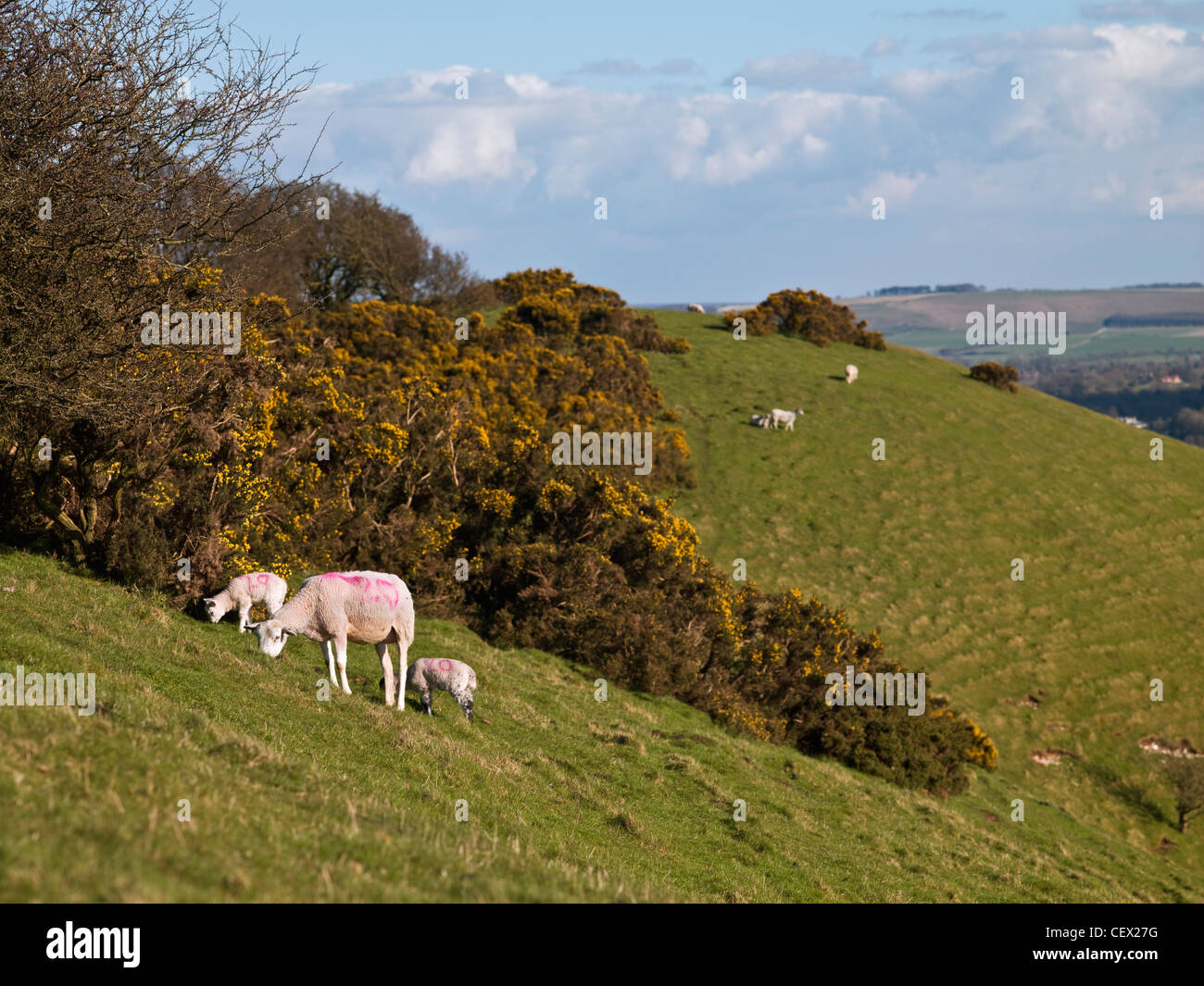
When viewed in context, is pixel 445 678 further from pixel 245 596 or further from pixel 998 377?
pixel 998 377

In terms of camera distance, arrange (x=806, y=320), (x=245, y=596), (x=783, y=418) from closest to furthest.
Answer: (x=245, y=596), (x=783, y=418), (x=806, y=320)

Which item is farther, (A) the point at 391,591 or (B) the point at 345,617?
(A) the point at 391,591

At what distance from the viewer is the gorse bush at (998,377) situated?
250 ft

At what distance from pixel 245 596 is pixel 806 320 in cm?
6781

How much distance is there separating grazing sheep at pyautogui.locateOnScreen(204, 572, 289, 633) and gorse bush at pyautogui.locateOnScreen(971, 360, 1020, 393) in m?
67.7

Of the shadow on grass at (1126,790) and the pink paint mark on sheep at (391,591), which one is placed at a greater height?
the pink paint mark on sheep at (391,591)

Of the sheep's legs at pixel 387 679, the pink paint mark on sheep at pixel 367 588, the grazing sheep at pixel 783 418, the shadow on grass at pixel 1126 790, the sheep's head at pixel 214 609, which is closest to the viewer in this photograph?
the sheep's legs at pixel 387 679

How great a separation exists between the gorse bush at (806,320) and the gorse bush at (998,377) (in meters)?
8.42

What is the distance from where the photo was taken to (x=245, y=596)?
20.3 meters

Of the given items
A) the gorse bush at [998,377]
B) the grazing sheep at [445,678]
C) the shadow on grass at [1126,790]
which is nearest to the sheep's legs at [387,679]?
the grazing sheep at [445,678]

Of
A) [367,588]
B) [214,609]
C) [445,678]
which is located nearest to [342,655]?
[367,588]

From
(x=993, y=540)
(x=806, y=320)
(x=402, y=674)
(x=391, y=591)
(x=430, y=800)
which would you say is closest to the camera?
(x=430, y=800)

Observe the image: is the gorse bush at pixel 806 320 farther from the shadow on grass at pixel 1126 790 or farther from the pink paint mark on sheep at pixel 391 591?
the pink paint mark on sheep at pixel 391 591

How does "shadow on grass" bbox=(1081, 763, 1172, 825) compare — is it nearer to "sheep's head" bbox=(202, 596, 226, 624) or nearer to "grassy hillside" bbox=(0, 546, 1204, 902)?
"grassy hillside" bbox=(0, 546, 1204, 902)
